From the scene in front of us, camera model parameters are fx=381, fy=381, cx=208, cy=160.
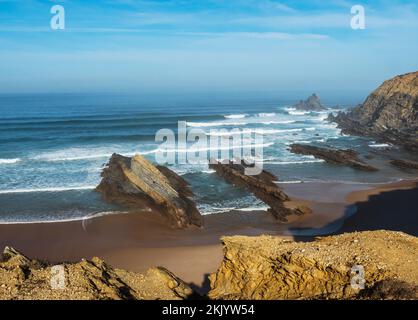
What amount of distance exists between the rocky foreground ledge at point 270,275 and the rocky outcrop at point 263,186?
11200 mm

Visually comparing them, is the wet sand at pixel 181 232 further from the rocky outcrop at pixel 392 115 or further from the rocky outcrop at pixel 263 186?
the rocky outcrop at pixel 392 115

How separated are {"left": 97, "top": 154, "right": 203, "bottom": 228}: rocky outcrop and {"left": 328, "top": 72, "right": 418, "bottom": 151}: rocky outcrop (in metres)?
27.3

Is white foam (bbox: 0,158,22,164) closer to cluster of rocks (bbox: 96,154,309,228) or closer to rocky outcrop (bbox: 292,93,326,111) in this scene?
cluster of rocks (bbox: 96,154,309,228)

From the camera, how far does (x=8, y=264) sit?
25.7 ft

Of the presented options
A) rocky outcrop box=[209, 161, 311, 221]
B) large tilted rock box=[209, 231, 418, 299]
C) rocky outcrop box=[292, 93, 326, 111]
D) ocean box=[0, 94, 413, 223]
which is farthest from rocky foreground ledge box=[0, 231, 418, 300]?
rocky outcrop box=[292, 93, 326, 111]

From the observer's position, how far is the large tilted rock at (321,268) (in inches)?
273

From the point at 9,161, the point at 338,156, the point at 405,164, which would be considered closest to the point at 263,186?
the point at 338,156

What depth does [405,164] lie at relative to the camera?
102 ft

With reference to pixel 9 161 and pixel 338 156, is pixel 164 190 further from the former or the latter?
pixel 338 156

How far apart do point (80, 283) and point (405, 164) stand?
3013 cm

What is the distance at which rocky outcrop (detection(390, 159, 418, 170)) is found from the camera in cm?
3061

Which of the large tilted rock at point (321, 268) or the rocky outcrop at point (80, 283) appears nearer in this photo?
the rocky outcrop at point (80, 283)

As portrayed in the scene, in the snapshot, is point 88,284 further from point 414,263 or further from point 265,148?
point 265,148

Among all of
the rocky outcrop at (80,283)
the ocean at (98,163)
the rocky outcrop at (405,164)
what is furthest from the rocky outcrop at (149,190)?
the rocky outcrop at (405,164)
